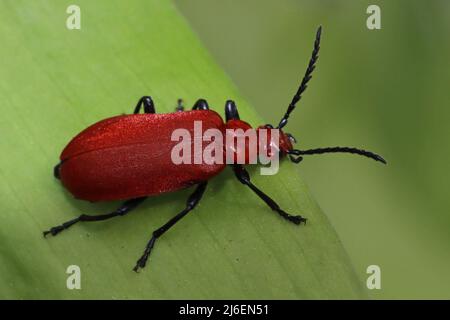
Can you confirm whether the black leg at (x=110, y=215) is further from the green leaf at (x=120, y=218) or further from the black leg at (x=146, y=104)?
the black leg at (x=146, y=104)

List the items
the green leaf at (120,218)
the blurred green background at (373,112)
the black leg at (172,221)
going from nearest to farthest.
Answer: the green leaf at (120,218), the black leg at (172,221), the blurred green background at (373,112)

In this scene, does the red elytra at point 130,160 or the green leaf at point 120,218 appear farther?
the red elytra at point 130,160

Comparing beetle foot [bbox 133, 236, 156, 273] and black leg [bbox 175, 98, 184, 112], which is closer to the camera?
beetle foot [bbox 133, 236, 156, 273]

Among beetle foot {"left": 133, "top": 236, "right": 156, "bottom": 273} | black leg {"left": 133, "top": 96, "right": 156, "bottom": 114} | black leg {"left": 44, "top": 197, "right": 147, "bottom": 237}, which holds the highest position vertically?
black leg {"left": 133, "top": 96, "right": 156, "bottom": 114}

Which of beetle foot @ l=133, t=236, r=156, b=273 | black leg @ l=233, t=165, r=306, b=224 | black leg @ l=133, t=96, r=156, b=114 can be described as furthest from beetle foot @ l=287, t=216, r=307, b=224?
black leg @ l=133, t=96, r=156, b=114

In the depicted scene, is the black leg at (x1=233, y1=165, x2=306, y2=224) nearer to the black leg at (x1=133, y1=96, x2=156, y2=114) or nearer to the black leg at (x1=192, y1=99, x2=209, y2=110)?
the black leg at (x1=192, y1=99, x2=209, y2=110)

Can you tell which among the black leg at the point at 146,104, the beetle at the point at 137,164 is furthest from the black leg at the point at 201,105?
the black leg at the point at 146,104
